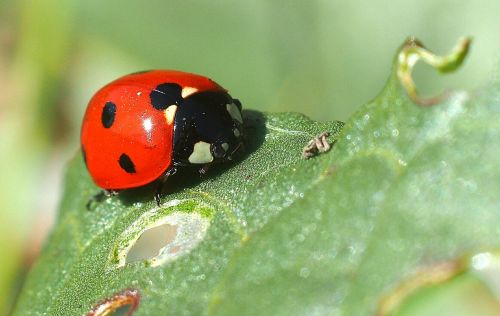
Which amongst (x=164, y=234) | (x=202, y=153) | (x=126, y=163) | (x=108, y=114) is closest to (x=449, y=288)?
(x=164, y=234)

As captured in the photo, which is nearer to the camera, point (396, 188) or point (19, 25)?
point (396, 188)

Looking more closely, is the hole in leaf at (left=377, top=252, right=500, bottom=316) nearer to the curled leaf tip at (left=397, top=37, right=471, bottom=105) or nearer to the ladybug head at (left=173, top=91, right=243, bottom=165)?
the curled leaf tip at (left=397, top=37, right=471, bottom=105)

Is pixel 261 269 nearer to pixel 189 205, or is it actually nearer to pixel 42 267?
pixel 189 205

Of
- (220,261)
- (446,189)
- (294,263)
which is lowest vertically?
(220,261)

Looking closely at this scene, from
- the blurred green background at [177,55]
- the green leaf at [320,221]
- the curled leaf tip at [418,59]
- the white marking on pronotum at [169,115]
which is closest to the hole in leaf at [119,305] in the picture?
the green leaf at [320,221]

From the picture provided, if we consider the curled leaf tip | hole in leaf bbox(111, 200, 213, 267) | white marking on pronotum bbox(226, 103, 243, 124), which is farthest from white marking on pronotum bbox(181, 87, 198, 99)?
the curled leaf tip

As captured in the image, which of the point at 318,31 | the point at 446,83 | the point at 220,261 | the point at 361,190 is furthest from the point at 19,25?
the point at 361,190
